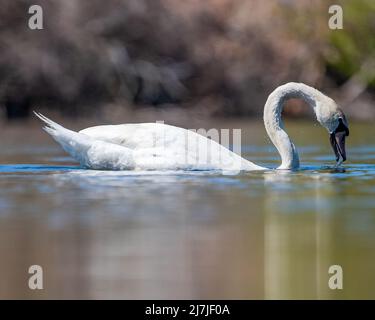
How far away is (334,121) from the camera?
13.6 m

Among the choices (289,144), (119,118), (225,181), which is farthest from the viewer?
(119,118)

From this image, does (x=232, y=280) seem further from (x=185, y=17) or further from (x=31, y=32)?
(x=185, y=17)

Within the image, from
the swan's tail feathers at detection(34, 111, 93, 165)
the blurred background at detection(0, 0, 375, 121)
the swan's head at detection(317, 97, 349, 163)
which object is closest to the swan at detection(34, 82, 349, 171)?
the swan's tail feathers at detection(34, 111, 93, 165)

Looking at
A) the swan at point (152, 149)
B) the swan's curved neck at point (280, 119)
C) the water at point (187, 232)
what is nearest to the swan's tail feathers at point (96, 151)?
the swan at point (152, 149)

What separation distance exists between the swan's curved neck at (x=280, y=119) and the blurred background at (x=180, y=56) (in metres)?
17.6

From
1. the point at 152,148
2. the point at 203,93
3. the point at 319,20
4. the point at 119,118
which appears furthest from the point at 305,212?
the point at 319,20

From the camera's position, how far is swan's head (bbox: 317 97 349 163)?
44.6 feet

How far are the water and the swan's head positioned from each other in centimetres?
34

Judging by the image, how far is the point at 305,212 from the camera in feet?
33.7

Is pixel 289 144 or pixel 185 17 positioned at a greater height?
pixel 185 17

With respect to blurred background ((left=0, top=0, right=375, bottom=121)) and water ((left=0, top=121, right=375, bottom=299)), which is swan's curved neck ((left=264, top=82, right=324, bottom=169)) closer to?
water ((left=0, top=121, right=375, bottom=299))

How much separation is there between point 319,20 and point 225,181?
2473 cm

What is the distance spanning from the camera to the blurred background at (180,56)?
31422mm

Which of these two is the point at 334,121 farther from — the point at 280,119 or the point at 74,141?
the point at 74,141
